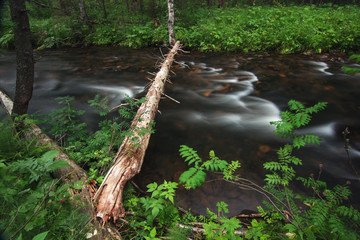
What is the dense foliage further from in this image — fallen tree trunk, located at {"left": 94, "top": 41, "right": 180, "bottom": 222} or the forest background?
fallen tree trunk, located at {"left": 94, "top": 41, "right": 180, "bottom": 222}

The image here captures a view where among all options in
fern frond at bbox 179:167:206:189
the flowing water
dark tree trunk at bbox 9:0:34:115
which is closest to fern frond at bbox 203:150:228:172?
fern frond at bbox 179:167:206:189

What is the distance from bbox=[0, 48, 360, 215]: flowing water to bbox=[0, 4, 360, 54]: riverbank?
87 centimetres

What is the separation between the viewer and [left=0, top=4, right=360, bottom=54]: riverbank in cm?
906

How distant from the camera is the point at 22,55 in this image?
2920 mm

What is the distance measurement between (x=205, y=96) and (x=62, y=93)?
4.61m

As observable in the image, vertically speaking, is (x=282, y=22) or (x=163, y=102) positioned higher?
(x=282, y=22)

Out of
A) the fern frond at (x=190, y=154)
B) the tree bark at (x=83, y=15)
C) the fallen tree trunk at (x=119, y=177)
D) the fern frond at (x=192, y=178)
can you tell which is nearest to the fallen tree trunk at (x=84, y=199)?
the fallen tree trunk at (x=119, y=177)

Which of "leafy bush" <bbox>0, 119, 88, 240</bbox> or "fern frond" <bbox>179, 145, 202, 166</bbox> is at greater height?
"fern frond" <bbox>179, 145, 202, 166</bbox>

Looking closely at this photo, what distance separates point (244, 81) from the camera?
7016mm

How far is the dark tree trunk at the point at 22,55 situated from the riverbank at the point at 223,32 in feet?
19.2

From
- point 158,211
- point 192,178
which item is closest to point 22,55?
point 158,211

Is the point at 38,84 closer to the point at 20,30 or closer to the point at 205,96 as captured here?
the point at 20,30

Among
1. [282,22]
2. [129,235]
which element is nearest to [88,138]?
[129,235]

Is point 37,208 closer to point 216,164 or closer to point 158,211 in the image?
point 158,211
